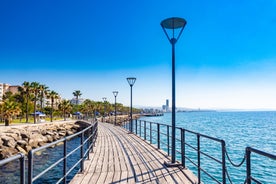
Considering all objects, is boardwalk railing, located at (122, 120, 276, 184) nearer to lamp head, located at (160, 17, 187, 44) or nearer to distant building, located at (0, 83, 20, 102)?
lamp head, located at (160, 17, 187, 44)

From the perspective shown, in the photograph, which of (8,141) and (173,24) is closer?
(173,24)

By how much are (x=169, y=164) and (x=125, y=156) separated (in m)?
2.09

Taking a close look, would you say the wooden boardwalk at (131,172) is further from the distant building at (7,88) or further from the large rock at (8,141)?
the distant building at (7,88)

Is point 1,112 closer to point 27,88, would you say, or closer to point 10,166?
point 27,88

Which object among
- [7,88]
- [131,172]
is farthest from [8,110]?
[7,88]

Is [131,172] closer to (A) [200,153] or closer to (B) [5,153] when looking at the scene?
(A) [200,153]

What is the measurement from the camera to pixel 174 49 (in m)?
6.75

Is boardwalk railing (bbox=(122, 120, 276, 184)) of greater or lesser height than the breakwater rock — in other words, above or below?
above

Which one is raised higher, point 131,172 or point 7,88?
point 7,88

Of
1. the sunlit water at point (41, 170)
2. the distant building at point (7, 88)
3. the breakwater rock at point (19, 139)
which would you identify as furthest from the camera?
the distant building at point (7, 88)

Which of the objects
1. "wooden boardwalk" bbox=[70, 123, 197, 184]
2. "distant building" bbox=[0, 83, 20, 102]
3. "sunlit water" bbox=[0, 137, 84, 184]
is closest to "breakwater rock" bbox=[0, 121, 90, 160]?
"sunlit water" bbox=[0, 137, 84, 184]

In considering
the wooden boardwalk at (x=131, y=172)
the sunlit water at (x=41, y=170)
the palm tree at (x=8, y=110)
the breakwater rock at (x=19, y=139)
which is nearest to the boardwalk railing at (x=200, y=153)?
the wooden boardwalk at (x=131, y=172)

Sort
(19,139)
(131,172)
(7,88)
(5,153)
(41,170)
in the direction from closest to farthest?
(131,172), (41,170), (5,153), (19,139), (7,88)

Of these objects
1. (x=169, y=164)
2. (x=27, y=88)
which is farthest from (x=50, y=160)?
(x=27, y=88)
